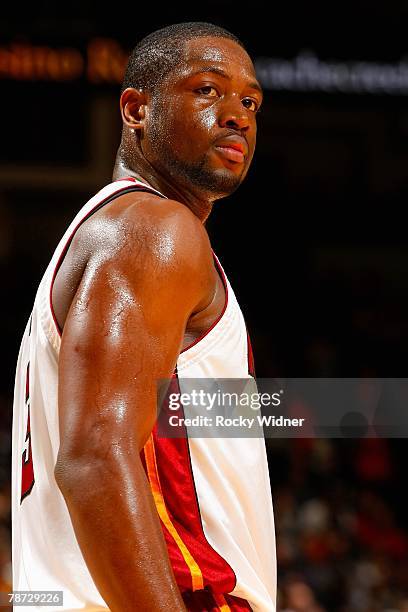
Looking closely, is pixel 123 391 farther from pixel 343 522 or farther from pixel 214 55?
pixel 343 522

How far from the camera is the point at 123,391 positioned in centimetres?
128

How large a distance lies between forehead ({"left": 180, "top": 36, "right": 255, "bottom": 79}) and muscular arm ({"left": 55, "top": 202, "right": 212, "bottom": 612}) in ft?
1.32

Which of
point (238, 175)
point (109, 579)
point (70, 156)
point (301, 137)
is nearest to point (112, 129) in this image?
point (70, 156)

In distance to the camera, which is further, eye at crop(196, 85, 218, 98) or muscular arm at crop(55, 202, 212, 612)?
eye at crop(196, 85, 218, 98)

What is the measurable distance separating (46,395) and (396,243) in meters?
7.90

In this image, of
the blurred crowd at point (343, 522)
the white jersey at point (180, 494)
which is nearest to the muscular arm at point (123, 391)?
the white jersey at point (180, 494)

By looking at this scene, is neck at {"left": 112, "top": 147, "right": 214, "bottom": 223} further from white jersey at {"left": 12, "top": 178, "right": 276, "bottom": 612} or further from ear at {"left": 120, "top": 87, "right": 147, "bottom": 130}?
white jersey at {"left": 12, "top": 178, "right": 276, "bottom": 612}

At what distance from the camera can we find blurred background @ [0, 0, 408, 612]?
19.8 feet

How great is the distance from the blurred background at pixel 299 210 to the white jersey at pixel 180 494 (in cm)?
322

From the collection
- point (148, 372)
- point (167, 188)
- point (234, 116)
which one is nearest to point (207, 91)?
point (234, 116)

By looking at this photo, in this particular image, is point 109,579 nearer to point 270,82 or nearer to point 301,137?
point 270,82

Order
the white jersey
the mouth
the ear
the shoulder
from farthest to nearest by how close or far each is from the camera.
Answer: the ear
the mouth
the white jersey
the shoulder

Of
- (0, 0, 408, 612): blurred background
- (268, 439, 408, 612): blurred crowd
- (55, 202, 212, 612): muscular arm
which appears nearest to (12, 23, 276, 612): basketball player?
(55, 202, 212, 612): muscular arm

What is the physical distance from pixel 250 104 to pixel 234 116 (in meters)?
0.10
